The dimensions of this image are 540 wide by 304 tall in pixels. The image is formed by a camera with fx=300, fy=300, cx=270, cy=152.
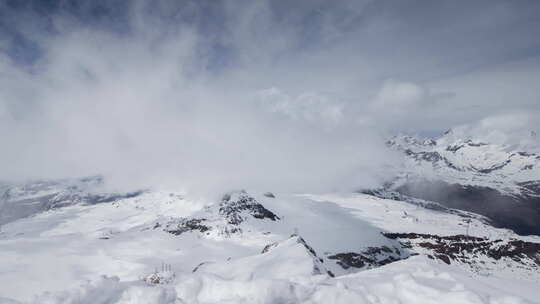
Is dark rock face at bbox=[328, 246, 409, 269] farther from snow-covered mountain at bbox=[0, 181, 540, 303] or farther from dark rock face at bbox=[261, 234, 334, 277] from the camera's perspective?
dark rock face at bbox=[261, 234, 334, 277]

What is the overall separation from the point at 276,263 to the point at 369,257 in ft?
304

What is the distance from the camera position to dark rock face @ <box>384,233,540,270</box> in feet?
299

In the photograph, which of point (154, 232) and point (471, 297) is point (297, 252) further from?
point (154, 232)

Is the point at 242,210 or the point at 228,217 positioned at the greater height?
the point at 242,210

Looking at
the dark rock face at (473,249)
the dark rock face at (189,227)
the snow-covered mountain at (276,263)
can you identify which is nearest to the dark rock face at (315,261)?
the snow-covered mountain at (276,263)

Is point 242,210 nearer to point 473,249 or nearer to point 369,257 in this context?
point 369,257

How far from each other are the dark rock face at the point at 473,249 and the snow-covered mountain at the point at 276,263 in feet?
1.33

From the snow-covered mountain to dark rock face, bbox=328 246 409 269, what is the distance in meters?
0.54

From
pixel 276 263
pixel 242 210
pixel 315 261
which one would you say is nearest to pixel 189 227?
pixel 242 210

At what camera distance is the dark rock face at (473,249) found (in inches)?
3591

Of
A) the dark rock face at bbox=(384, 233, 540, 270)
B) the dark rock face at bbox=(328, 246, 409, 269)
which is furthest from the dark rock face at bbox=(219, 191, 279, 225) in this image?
the dark rock face at bbox=(384, 233, 540, 270)

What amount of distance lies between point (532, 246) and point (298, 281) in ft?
419

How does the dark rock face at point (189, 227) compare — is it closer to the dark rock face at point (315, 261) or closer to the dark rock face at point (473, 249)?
the dark rock face at point (473, 249)

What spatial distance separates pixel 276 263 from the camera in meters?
26.4
